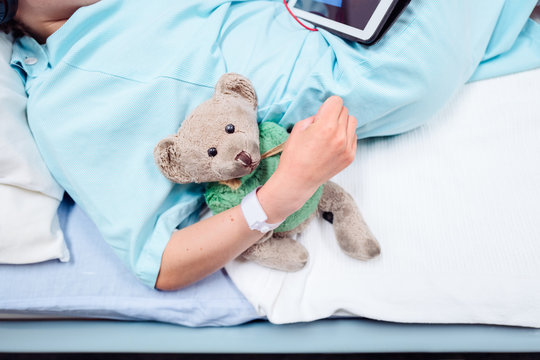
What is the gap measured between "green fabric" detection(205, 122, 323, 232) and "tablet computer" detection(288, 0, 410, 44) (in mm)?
217

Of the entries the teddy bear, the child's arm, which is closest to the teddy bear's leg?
the teddy bear

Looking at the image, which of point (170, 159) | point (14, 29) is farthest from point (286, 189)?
point (14, 29)

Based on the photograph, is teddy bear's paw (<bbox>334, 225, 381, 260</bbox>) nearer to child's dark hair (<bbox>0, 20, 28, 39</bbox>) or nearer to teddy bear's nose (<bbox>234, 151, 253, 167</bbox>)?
teddy bear's nose (<bbox>234, 151, 253, 167</bbox>)

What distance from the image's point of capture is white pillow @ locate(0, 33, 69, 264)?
65 cm

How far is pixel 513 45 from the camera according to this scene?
82cm

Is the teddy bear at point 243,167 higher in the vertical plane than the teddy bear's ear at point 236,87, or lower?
lower

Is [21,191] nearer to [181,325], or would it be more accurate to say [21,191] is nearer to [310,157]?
[181,325]

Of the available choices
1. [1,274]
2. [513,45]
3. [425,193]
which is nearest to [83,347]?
[1,274]

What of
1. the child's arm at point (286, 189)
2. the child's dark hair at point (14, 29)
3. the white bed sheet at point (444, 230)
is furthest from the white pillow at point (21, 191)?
the white bed sheet at point (444, 230)

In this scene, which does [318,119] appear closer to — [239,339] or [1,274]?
[239,339]

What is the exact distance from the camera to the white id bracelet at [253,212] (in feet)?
1.92

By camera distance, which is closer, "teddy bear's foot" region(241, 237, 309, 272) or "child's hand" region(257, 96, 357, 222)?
"child's hand" region(257, 96, 357, 222)

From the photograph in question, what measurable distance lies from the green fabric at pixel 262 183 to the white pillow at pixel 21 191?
31 cm

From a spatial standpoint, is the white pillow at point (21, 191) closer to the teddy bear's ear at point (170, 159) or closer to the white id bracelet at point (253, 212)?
the teddy bear's ear at point (170, 159)
